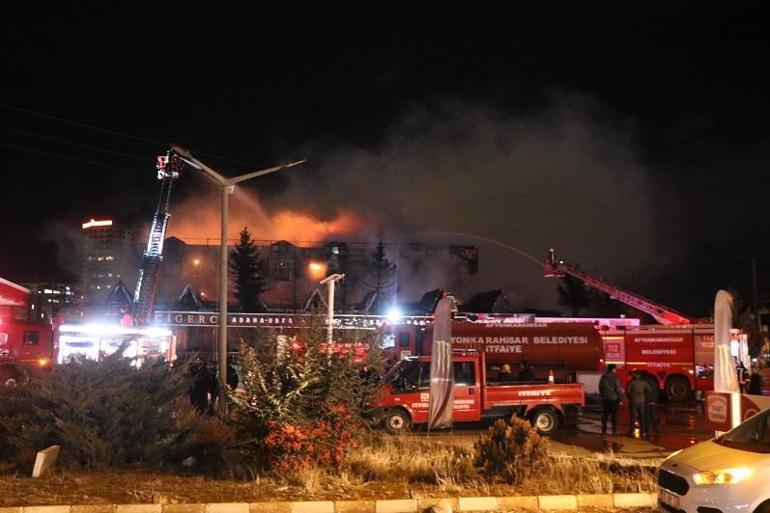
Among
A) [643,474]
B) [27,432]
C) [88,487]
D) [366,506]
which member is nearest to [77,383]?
[27,432]

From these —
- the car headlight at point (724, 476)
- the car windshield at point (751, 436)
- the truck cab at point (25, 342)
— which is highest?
the truck cab at point (25, 342)

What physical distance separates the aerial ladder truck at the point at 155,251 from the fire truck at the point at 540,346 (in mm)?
14273

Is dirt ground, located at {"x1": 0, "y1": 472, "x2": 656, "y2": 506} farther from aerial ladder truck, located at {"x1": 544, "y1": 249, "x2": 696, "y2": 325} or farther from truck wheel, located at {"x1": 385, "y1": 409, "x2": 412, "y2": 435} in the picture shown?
aerial ladder truck, located at {"x1": 544, "y1": 249, "x2": 696, "y2": 325}

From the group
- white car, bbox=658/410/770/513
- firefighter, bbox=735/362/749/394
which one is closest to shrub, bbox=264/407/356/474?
white car, bbox=658/410/770/513

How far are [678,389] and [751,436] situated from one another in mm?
19903

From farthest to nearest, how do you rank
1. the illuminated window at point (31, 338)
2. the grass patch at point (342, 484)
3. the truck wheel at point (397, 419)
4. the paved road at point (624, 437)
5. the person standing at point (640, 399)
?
the illuminated window at point (31, 338) → the truck wheel at point (397, 419) → the person standing at point (640, 399) → the paved road at point (624, 437) → the grass patch at point (342, 484)

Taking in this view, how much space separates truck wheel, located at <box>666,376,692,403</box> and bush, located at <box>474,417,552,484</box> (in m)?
18.3

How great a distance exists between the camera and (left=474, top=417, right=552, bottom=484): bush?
31.8 feet

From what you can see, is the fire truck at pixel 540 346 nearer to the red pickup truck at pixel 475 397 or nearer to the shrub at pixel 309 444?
the red pickup truck at pixel 475 397

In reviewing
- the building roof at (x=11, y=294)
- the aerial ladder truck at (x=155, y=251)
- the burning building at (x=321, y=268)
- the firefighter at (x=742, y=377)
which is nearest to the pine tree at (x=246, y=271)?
the burning building at (x=321, y=268)

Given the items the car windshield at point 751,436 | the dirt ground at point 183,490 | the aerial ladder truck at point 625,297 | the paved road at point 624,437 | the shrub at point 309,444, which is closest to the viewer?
the car windshield at point 751,436

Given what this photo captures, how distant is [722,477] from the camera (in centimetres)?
687

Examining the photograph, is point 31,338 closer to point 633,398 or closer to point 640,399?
point 633,398

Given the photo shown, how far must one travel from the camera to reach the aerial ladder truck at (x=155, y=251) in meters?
31.9
